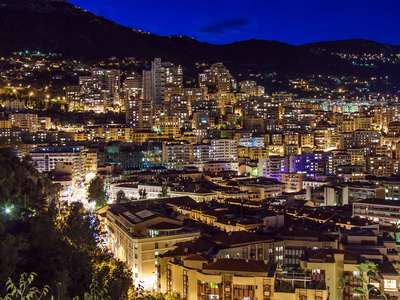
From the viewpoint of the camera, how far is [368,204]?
79.8ft

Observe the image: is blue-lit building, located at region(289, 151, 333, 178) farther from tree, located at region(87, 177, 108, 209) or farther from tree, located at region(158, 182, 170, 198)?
tree, located at region(87, 177, 108, 209)

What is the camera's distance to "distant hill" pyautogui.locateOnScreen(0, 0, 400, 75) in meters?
75.9

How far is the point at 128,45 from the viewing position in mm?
82812

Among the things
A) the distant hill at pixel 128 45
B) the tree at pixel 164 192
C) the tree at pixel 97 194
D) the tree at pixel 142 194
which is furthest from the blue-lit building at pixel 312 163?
the distant hill at pixel 128 45

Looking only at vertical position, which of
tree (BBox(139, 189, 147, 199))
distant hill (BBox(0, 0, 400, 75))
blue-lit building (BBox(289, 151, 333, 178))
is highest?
distant hill (BBox(0, 0, 400, 75))

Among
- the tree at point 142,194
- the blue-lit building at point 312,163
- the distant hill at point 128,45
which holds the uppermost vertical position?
the distant hill at point 128,45

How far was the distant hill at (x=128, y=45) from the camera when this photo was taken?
75875mm

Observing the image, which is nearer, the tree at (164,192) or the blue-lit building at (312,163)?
the tree at (164,192)

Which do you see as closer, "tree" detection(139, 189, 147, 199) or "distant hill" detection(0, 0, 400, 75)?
"tree" detection(139, 189, 147, 199)

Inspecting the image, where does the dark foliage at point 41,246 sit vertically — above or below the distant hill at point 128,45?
below

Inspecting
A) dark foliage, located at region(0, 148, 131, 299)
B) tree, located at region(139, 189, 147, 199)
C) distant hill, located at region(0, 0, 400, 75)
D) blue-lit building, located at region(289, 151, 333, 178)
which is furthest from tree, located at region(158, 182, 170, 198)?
distant hill, located at region(0, 0, 400, 75)

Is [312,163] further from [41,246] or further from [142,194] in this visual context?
[41,246]

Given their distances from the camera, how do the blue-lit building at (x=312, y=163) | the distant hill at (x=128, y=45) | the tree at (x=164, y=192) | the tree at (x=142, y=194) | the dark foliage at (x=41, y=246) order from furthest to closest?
1. the distant hill at (x=128, y=45)
2. the blue-lit building at (x=312, y=163)
3. the tree at (x=142, y=194)
4. the tree at (x=164, y=192)
5. the dark foliage at (x=41, y=246)

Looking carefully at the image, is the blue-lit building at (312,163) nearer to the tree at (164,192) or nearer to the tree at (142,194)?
the tree at (164,192)
